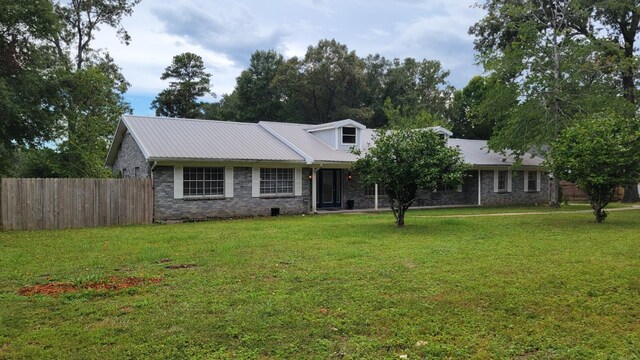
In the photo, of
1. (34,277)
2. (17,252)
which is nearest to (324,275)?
(34,277)

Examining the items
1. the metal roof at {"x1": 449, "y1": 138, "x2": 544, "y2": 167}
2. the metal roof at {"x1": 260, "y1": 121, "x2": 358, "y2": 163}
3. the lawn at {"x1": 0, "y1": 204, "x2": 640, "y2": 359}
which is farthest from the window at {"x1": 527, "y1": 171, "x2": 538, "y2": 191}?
the lawn at {"x1": 0, "y1": 204, "x2": 640, "y2": 359}

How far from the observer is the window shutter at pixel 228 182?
706 inches

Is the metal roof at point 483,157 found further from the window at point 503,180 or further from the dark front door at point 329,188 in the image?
the dark front door at point 329,188

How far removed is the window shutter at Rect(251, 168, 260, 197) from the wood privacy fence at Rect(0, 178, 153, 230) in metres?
3.98

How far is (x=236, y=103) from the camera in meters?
44.2

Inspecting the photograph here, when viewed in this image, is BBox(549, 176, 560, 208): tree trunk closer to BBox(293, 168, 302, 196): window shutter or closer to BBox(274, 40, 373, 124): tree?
BBox(293, 168, 302, 196): window shutter

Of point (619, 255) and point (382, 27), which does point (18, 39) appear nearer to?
point (382, 27)

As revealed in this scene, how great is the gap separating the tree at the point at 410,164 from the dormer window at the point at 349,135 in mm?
8939

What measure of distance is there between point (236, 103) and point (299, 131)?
21.7m

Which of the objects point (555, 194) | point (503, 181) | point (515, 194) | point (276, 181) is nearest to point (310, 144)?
point (276, 181)

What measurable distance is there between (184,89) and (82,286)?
39.6 metres

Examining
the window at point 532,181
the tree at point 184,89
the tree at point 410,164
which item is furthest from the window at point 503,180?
the tree at point 184,89

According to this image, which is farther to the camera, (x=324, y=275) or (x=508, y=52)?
(x=508, y=52)

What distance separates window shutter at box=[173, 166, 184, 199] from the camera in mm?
16734
